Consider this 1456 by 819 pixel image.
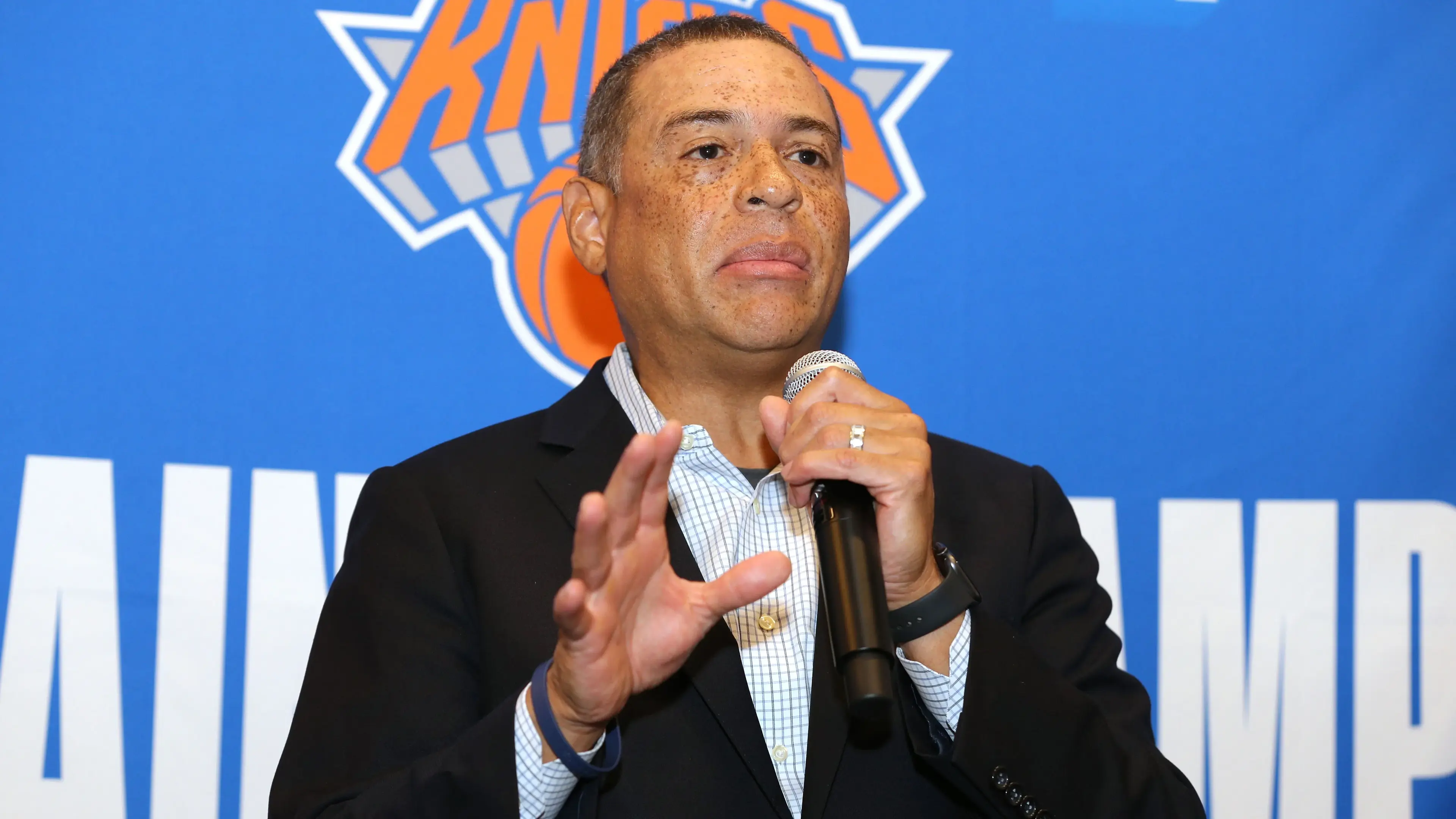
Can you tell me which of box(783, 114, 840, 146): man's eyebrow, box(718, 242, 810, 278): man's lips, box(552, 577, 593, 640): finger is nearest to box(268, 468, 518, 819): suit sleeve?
box(552, 577, 593, 640): finger

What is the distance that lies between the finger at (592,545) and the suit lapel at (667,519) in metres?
0.26

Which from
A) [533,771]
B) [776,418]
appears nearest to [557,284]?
[776,418]

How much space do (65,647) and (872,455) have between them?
1680 millimetres

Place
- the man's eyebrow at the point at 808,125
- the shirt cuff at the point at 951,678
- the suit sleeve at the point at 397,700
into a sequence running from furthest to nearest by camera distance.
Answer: the man's eyebrow at the point at 808,125 < the shirt cuff at the point at 951,678 < the suit sleeve at the point at 397,700

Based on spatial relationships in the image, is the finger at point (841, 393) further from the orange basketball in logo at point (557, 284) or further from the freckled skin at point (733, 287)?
the orange basketball in logo at point (557, 284)

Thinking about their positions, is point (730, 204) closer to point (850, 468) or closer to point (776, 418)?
point (776, 418)

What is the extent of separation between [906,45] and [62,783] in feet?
7.22

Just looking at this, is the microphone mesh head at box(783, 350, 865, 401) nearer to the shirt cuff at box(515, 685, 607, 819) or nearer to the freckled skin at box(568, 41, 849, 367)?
the freckled skin at box(568, 41, 849, 367)

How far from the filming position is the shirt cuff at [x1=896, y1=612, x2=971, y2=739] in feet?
4.78

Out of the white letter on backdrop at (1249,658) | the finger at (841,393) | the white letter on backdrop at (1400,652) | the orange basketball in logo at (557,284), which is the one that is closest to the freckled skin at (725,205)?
the orange basketball in logo at (557,284)

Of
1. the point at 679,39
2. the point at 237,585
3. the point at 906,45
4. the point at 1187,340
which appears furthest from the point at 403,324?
the point at 1187,340

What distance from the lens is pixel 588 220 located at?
2127 millimetres

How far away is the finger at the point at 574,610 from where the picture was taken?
1155mm

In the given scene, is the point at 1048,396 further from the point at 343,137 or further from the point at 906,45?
the point at 343,137
